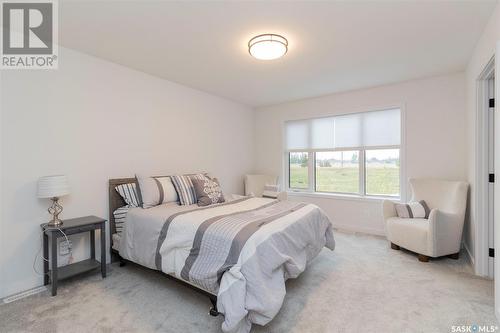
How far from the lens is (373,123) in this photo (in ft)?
13.2

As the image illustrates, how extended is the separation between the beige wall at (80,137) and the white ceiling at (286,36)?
0.33 m

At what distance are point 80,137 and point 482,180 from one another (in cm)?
436

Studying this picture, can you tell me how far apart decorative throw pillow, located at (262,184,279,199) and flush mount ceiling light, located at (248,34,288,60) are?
250cm

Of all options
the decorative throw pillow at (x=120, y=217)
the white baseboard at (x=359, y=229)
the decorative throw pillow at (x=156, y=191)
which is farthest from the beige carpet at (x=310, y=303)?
the white baseboard at (x=359, y=229)

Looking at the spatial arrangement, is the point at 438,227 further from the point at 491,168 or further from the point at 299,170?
the point at 299,170

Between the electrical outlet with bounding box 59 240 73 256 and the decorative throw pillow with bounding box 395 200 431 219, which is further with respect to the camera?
the decorative throw pillow with bounding box 395 200 431 219

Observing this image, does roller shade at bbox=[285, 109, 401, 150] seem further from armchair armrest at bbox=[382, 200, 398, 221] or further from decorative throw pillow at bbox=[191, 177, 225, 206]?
decorative throw pillow at bbox=[191, 177, 225, 206]

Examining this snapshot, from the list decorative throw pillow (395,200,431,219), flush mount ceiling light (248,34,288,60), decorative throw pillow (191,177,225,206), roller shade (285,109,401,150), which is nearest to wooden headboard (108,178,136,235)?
decorative throw pillow (191,177,225,206)

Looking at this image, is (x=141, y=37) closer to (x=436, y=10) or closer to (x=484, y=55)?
(x=436, y=10)

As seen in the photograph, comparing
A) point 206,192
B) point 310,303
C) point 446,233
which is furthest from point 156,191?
point 446,233

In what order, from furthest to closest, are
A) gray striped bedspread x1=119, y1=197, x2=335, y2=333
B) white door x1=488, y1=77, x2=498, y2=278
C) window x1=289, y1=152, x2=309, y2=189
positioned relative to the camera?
window x1=289, y1=152, x2=309, y2=189, white door x1=488, y1=77, x2=498, y2=278, gray striped bedspread x1=119, y1=197, x2=335, y2=333

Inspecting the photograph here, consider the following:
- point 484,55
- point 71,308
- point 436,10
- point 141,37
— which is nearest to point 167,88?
point 141,37

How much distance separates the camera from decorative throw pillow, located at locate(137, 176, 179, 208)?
2820 mm

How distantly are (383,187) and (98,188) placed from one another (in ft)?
13.8
